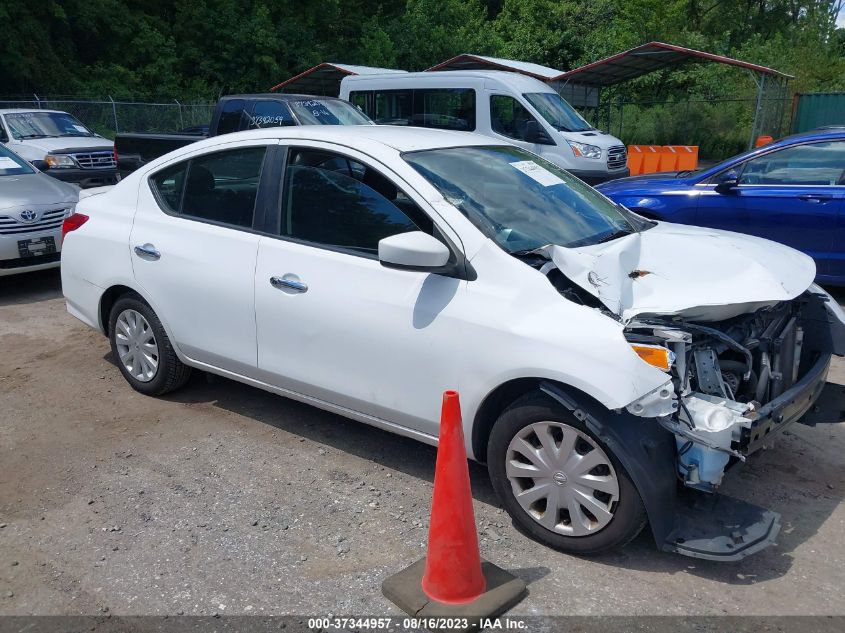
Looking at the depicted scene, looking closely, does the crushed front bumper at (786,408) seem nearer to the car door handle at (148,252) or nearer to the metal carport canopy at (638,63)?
the car door handle at (148,252)

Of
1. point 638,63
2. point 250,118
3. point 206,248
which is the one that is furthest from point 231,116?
point 638,63

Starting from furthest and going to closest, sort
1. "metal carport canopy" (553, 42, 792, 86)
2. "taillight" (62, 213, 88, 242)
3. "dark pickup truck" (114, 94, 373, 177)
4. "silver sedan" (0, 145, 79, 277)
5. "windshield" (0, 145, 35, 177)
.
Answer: "metal carport canopy" (553, 42, 792, 86) < "dark pickup truck" (114, 94, 373, 177) < "windshield" (0, 145, 35, 177) < "silver sedan" (0, 145, 79, 277) < "taillight" (62, 213, 88, 242)

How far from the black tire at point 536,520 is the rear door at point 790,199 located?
4.90 m

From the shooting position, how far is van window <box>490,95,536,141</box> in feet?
42.0

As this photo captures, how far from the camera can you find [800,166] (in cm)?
724

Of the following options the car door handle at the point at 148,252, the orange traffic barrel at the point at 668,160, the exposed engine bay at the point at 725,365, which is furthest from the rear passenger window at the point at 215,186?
the orange traffic barrel at the point at 668,160

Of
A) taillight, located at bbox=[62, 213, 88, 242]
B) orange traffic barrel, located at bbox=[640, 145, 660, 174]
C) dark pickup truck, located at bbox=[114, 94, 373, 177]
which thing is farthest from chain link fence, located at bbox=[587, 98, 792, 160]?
taillight, located at bbox=[62, 213, 88, 242]

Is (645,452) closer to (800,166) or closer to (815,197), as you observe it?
(815,197)

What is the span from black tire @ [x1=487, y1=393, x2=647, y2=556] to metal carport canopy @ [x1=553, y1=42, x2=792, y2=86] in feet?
57.7

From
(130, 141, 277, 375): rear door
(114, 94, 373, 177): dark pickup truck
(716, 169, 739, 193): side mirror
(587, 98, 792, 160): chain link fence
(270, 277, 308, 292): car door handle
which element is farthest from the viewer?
(587, 98, 792, 160): chain link fence

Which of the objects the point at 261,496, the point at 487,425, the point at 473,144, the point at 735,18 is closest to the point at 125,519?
the point at 261,496

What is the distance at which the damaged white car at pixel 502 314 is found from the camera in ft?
10.2

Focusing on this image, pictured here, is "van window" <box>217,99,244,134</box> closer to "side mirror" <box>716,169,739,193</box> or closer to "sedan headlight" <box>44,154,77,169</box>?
"sedan headlight" <box>44,154,77,169</box>

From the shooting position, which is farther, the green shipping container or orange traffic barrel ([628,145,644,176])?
the green shipping container
